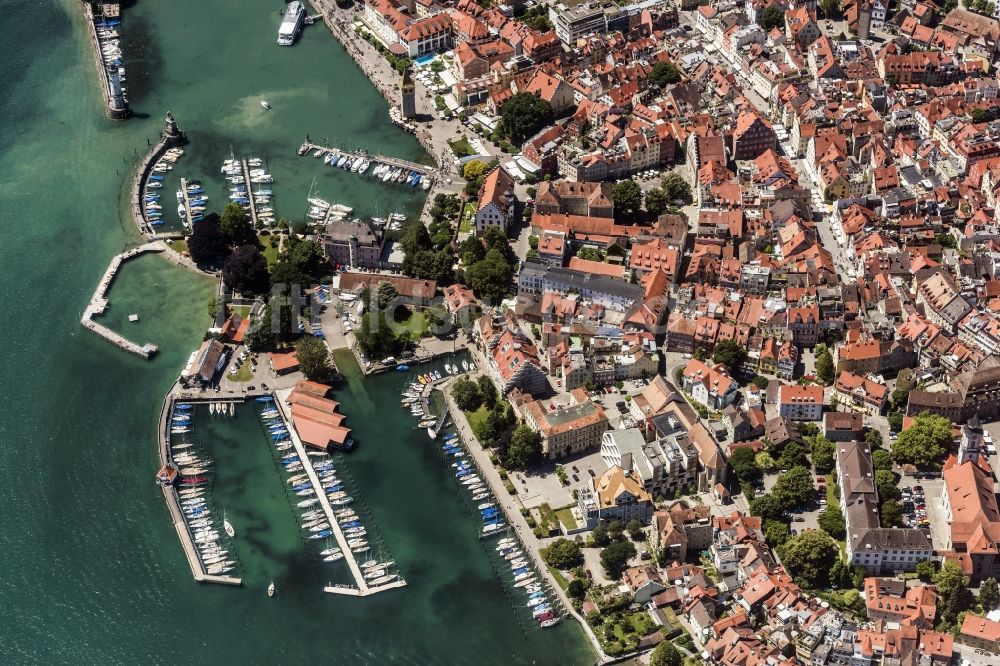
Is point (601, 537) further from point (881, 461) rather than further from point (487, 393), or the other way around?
point (881, 461)

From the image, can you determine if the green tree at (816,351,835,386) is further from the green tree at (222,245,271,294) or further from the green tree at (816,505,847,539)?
the green tree at (222,245,271,294)

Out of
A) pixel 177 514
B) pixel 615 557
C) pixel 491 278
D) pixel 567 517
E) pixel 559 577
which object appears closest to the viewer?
pixel 615 557

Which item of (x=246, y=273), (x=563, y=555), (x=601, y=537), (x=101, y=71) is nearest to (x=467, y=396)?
(x=601, y=537)

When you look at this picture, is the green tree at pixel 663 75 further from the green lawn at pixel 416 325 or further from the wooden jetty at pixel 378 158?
the green lawn at pixel 416 325

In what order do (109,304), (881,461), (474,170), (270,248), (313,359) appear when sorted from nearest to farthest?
(881,461) → (313,359) → (109,304) → (270,248) → (474,170)

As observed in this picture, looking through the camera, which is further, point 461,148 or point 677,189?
point 461,148

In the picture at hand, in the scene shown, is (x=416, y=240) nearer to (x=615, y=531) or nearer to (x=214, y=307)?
(x=214, y=307)

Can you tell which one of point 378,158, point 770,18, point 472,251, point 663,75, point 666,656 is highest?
point 770,18

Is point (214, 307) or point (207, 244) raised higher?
point (207, 244)

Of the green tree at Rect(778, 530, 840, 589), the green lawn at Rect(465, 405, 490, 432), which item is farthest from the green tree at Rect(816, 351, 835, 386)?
the green lawn at Rect(465, 405, 490, 432)
